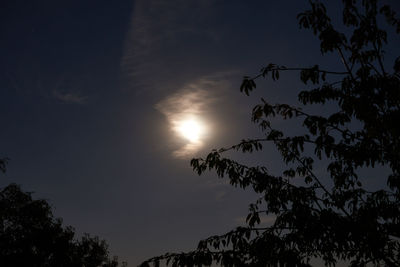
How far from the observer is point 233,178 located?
17.7ft

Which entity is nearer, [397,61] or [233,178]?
[397,61]

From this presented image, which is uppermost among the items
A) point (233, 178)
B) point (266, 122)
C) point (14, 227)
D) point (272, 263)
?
point (14, 227)

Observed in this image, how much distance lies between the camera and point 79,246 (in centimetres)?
3506

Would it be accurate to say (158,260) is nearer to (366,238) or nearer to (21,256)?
(366,238)

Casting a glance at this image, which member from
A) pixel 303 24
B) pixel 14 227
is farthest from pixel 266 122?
pixel 14 227

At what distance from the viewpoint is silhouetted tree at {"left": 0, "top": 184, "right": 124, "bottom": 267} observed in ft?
67.8

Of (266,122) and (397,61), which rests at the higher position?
(266,122)

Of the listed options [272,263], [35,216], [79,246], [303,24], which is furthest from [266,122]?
[79,246]

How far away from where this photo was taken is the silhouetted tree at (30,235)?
20.7m

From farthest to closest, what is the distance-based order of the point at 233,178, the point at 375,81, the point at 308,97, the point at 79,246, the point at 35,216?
the point at 79,246 → the point at 35,216 → the point at 233,178 → the point at 308,97 → the point at 375,81

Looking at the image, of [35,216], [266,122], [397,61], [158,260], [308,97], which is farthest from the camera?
[35,216]

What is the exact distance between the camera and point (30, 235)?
24.8m

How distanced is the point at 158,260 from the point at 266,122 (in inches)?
187

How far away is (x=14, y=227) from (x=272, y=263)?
27.2 m
